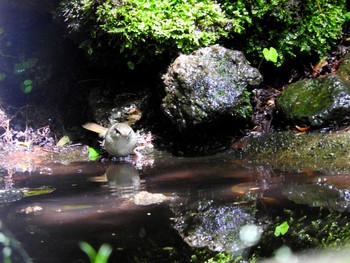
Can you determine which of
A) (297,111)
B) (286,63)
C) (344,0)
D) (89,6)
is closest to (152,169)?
(297,111)

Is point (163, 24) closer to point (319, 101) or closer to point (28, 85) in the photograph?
point (319, 101)

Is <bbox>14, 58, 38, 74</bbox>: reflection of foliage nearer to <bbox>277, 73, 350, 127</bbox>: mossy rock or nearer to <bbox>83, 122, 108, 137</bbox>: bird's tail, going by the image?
<bbox>83, 122, 108, 137</bbox>: bird's tail

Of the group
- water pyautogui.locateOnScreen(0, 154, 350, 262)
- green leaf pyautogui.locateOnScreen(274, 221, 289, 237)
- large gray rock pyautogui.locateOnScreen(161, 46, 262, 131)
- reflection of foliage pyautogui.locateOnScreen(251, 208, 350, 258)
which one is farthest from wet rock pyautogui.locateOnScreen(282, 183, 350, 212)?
large gray rock pyautogui.locateOnScreen(161, 46, 262, 131)

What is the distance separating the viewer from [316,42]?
4.84 meters

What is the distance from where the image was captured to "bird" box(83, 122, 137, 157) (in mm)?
4434

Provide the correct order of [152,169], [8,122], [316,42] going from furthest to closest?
[8,122]
[316,42]
[152,169]

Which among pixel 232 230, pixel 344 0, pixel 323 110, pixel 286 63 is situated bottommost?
pixel 232 230

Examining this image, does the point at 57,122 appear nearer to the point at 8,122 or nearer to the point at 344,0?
the point at 8,122

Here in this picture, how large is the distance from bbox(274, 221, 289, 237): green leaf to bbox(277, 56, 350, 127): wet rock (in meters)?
2.25

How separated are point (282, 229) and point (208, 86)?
234 centimetres

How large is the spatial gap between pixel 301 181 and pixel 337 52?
2619mm

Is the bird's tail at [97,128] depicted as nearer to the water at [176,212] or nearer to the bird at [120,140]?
the bird at [120,140]

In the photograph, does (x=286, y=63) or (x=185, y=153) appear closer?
(x=185, y=153)

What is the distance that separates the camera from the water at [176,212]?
6.86 feet
